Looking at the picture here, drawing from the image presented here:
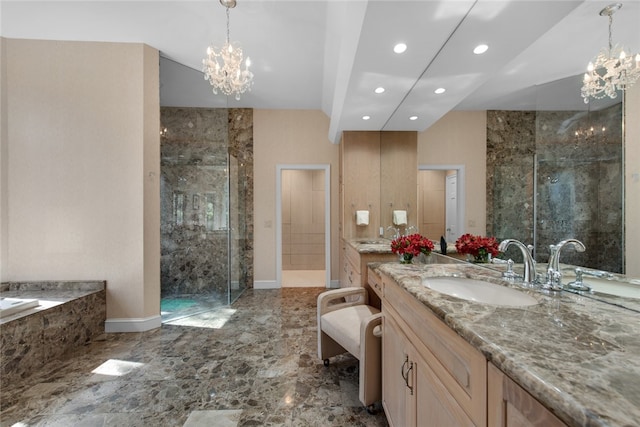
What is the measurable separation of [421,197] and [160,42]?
3.01 metres

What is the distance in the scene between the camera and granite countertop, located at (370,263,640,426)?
1.24 ft

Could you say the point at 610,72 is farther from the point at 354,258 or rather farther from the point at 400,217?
the point at 354,258

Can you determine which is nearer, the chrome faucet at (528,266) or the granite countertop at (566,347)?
the granite countertop at (566,347)

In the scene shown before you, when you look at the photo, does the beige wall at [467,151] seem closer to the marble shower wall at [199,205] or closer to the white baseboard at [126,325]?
the marble shower wall at [199,205]

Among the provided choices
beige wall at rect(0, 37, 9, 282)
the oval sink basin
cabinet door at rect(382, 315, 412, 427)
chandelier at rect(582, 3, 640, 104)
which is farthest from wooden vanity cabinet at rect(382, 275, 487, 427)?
beige wall at rect(0, 37, 9, 282)

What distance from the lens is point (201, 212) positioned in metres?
3.40

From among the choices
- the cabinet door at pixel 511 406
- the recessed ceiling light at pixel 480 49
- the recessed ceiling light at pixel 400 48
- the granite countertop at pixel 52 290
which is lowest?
the granite countertop at pixel 52 290

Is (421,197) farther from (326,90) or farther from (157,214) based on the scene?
(157,214)

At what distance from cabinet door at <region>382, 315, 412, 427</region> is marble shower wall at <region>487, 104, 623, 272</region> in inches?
29.5

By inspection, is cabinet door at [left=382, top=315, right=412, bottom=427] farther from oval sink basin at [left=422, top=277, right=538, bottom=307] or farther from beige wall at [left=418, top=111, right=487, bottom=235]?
beige wall at [left=418, top=111, right=487, bottom=235]

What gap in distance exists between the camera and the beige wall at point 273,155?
12.9ft

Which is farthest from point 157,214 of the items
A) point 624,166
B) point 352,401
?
point 624,166

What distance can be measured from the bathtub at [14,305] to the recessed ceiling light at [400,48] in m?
3.37

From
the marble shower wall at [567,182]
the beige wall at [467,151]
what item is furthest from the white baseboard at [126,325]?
the marble shower wall at [567,182]
